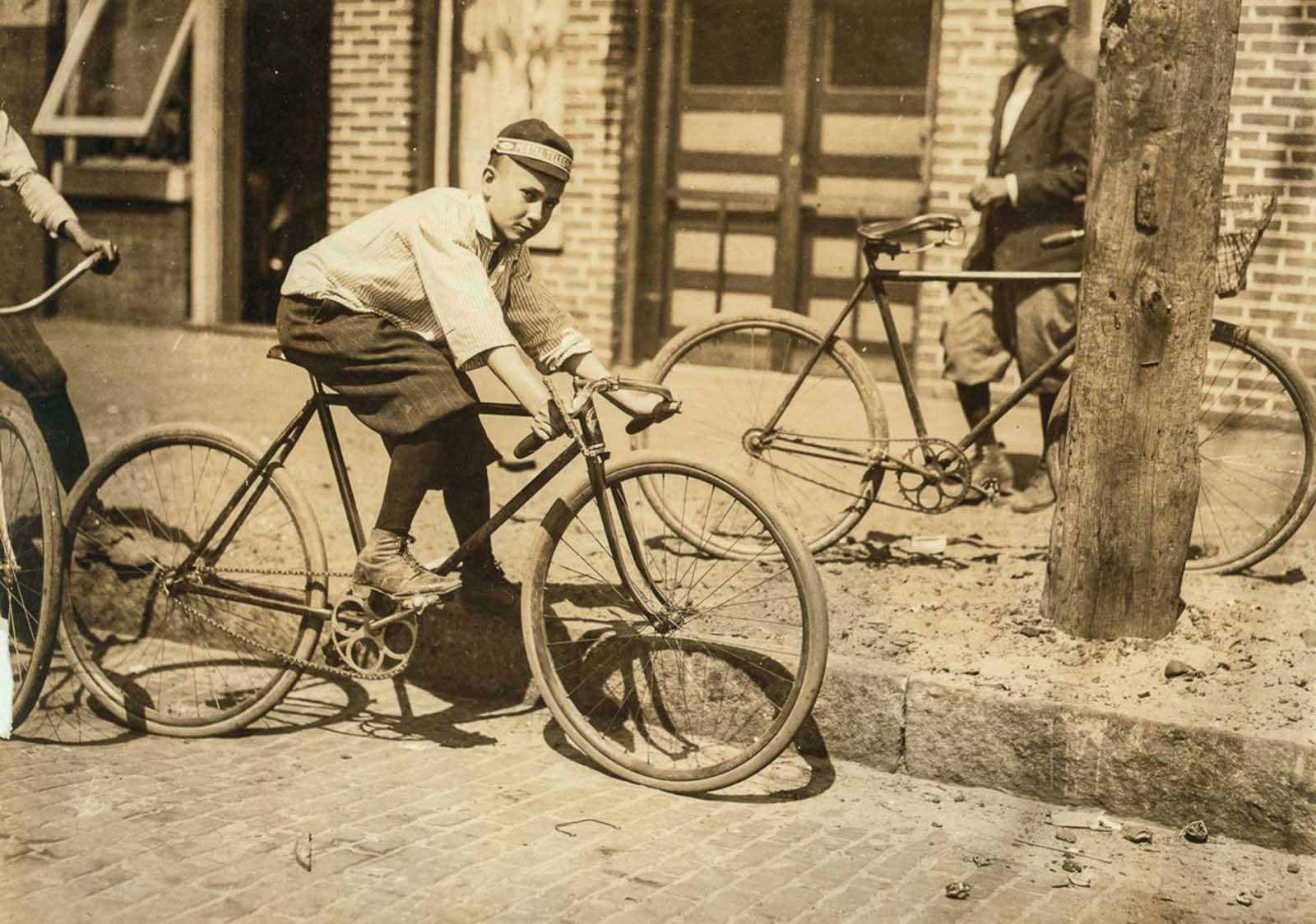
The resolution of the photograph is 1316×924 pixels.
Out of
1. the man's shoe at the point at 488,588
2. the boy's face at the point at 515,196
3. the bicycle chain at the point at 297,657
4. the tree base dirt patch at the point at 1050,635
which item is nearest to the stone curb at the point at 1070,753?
the tree base dirt patch at the point at 1050,635

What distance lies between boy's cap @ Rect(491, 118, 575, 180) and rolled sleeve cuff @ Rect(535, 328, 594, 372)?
1.72 feet

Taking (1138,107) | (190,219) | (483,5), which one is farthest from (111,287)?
(1138,107)

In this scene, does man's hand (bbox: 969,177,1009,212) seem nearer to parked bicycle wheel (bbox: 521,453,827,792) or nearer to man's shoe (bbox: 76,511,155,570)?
parked bicycle wheel (bbox: 521,453,827,792)

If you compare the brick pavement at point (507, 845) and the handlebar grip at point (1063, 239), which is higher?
the handlebar grip at point (1063, 239)

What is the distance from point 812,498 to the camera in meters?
5.69

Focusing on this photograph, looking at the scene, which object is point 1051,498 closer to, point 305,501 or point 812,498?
point 812,498

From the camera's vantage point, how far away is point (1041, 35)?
641 cm

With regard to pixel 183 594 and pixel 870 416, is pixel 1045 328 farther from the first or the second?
pixel 183 594

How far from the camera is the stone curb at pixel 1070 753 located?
158 inches

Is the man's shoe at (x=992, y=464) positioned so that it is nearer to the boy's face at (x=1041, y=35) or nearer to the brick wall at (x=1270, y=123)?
the brick wall at (x=1270, y=123)

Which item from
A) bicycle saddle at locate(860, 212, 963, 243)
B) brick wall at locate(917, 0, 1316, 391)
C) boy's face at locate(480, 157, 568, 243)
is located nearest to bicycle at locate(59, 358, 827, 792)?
boy's face at locate(480, 157, 568, 243)

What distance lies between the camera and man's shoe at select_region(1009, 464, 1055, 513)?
6297 mm

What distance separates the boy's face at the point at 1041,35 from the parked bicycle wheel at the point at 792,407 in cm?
186

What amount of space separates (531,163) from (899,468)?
1840mm
